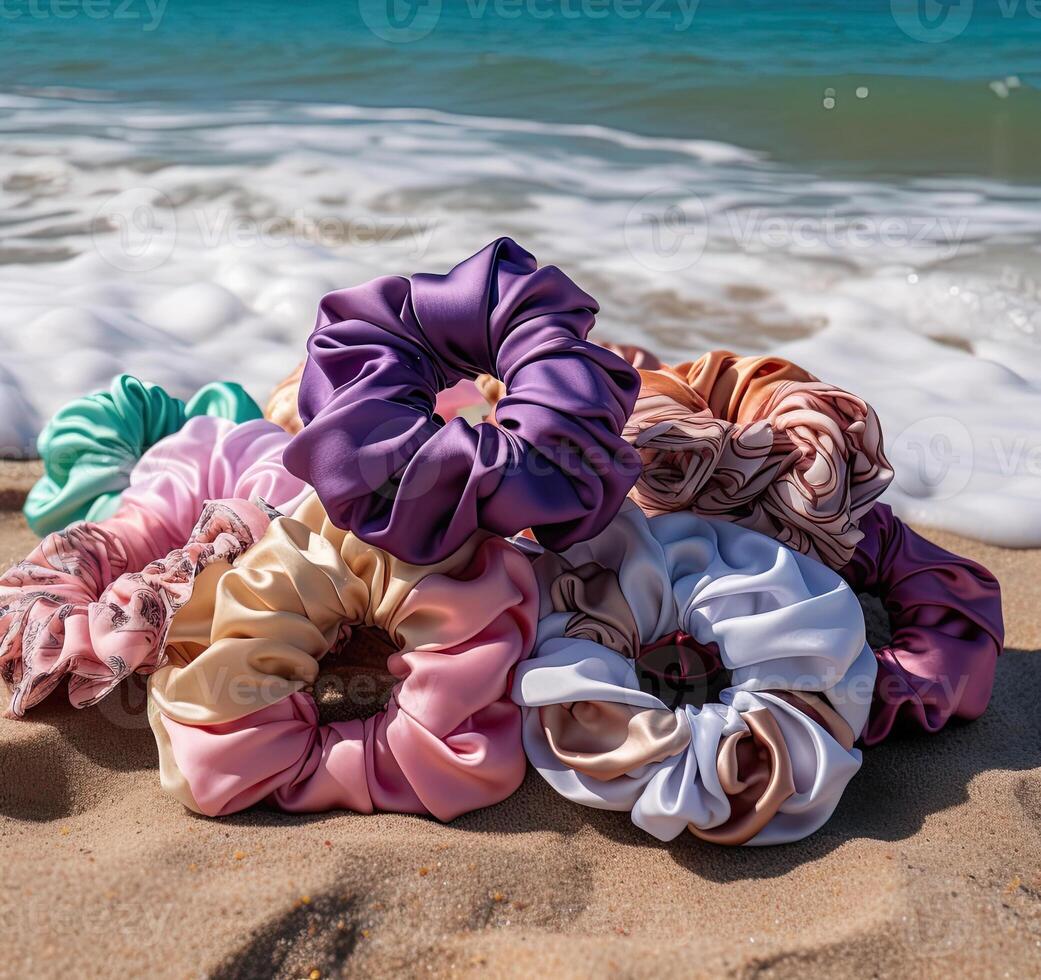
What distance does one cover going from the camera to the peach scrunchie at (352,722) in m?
1.77

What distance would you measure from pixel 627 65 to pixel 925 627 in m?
7.64

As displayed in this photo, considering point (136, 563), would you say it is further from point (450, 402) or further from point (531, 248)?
point (531, 248)

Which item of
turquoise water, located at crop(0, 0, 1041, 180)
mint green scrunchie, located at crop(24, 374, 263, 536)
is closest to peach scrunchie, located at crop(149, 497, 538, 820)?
mint green scrunchie, located at crop(24, 374, 263, 536)

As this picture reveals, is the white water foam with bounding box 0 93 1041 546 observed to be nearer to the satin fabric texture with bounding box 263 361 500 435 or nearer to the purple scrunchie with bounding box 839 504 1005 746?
the purple scrunchie with bounding box 839 504 1005 746

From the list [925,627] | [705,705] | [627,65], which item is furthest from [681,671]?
[627,65]

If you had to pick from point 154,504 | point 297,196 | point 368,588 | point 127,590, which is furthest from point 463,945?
point 297,196

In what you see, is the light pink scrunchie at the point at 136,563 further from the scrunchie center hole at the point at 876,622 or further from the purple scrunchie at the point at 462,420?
the scrunchie center hole at the point at 876,622

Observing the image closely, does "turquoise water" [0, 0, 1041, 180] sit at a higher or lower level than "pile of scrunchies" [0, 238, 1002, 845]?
lower

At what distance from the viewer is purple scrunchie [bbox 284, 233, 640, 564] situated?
5.60 feet

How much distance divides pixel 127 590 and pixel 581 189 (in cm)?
487

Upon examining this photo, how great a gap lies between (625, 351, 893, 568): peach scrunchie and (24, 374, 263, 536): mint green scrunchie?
1.10 metres

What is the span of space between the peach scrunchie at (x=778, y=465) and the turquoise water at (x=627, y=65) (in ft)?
16.9

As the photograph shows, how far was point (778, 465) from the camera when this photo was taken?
6.47ft

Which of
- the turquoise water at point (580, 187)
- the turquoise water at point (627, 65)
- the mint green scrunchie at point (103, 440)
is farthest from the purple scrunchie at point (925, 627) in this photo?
the turquoise water at point (627, 65)
